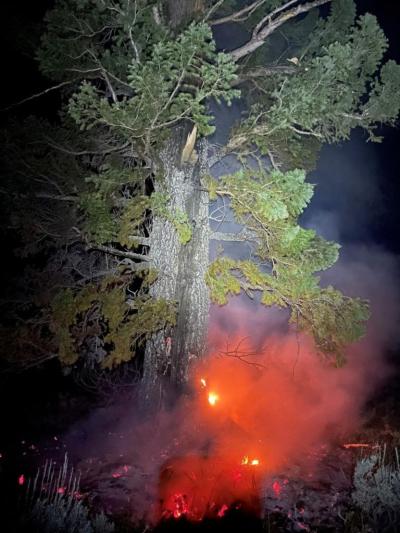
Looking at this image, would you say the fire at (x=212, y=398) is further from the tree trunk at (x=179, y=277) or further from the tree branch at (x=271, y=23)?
the tree branch at (x=271, y=23)

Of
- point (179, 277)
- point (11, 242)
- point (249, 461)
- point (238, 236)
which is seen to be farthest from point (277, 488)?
point (11, 242)

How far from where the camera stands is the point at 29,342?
725 cm

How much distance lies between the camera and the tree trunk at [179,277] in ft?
23.0

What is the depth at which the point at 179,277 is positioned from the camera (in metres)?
7.22

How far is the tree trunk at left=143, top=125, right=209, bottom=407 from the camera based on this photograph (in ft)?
23.0

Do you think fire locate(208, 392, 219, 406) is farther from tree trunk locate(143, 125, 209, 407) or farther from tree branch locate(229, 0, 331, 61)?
tree branch locate(229, 0, 331, 61)

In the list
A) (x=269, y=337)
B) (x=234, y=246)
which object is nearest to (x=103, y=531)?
(x=269, y=337)

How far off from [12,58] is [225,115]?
6.19 metres

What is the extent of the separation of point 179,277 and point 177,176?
2.10m

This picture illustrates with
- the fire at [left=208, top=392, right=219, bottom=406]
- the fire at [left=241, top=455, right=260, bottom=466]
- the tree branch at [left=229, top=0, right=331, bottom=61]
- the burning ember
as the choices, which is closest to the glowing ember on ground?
the burning ember

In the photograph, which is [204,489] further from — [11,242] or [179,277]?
[11,242]

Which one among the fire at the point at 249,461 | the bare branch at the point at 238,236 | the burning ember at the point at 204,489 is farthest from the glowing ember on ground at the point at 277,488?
the bare branch at the point at 238,236

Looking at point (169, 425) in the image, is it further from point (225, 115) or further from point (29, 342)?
point (225, 115)

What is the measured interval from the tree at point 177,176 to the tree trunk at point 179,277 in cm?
2
